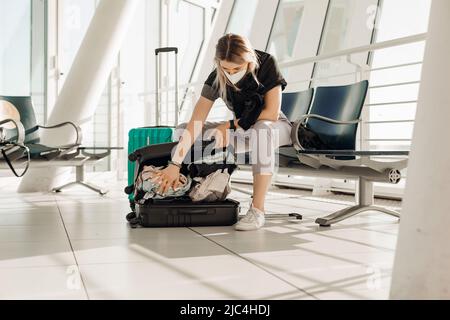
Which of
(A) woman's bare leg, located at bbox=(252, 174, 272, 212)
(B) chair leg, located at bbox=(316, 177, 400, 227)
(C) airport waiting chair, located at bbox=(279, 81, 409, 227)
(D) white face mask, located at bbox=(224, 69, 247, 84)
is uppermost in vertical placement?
(D) white face mask, located at bbox=(224, 69, 247, 84)

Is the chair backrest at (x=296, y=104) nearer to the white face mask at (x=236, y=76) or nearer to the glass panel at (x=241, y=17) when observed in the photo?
the white face mask at (x=236, y=76)

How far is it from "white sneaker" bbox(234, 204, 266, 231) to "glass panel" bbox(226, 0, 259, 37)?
4.96 m

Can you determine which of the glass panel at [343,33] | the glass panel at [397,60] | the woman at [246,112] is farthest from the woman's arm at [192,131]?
the glass panel at [343,33]

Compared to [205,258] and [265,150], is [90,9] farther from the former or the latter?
[205,258]

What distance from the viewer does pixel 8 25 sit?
499cm

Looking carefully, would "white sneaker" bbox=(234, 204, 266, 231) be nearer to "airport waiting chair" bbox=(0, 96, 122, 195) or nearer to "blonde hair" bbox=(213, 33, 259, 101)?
"blonde hair" bbox=(213, 33, 259, 101)

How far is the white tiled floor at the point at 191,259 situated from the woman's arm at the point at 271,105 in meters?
0.53

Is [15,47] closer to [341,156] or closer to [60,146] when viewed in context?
[60,146]

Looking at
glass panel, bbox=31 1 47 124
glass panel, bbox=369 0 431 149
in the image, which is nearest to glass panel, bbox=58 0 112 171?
glass panel, bbox=31 1 47 124

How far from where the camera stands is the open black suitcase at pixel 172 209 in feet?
7.45

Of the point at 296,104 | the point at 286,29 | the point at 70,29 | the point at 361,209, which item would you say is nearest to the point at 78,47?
the point at 70,29

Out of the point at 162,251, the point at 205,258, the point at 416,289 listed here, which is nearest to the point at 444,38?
the point at 416,289

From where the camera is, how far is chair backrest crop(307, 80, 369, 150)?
8.55 ft

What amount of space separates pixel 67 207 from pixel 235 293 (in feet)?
7.37
